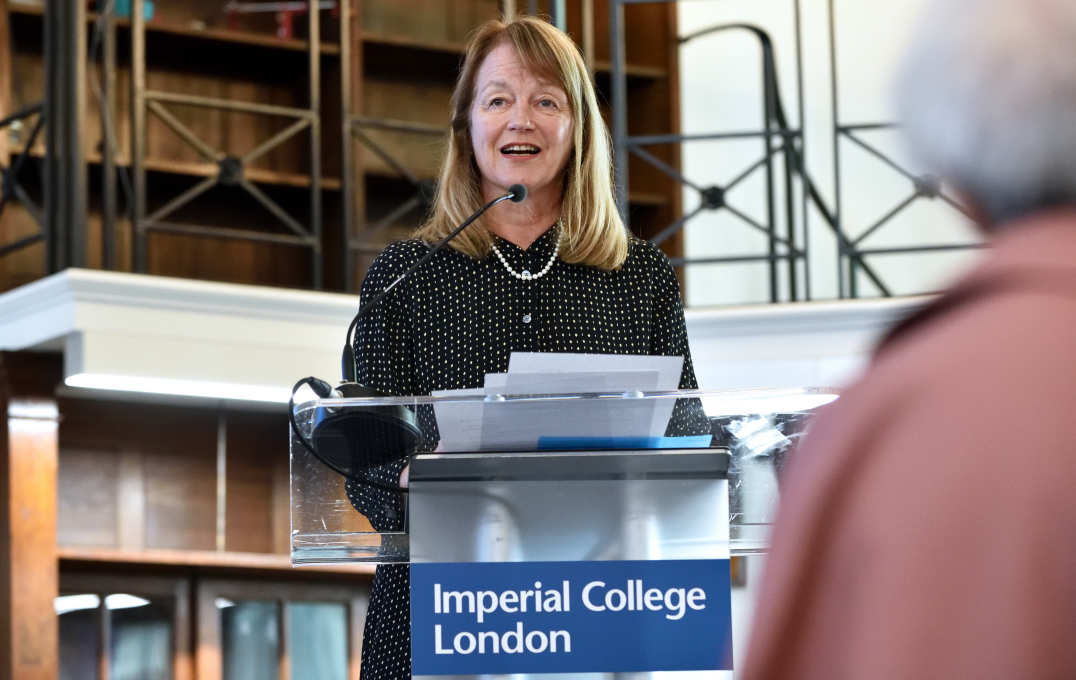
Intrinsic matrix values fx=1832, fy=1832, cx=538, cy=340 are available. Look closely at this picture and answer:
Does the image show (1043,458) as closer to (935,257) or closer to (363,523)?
(363,523)

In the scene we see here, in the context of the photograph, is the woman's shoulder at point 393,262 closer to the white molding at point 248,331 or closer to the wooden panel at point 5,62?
the white molding at point 248,331

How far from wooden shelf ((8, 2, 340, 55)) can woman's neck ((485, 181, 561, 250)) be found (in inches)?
135

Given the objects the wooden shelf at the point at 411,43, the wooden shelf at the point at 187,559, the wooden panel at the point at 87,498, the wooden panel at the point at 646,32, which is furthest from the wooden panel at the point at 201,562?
the wooden panel at the point at 646,32

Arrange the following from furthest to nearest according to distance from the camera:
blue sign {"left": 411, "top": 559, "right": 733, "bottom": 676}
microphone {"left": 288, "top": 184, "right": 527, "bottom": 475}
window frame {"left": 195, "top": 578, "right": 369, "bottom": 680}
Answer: window frame {"left": 195, "top": 578, "right": 369, "bottom": 680}, microphone {"left": 288, "top": 184, "right": 527, "bottom": 475}, blue sign {"left": 411, "top": 559, "right": 733, "bottom": 676}

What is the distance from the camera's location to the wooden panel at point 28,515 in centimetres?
486

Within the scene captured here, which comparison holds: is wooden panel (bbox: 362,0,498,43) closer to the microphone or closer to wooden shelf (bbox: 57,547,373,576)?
wooden shelf (bbox: 57,547,373,576)

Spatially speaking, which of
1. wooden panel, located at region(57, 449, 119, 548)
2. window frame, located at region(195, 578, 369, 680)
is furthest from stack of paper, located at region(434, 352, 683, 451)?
wooden panel, located at region(57, 449, 119, 548)

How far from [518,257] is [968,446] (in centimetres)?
147

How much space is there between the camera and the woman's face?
85.8 inches

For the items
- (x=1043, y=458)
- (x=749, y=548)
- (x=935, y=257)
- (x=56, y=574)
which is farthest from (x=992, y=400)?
(x=935, y=257)

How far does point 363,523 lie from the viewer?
5.65 feet

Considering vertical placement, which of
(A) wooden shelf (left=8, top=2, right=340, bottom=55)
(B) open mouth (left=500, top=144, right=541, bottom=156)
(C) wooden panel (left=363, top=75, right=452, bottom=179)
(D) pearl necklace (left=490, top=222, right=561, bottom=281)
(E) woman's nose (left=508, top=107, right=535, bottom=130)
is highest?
(A) wooden shelf (left=8, top=2, right=340, bottom=55)

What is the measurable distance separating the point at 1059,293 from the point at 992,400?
0.06 meters

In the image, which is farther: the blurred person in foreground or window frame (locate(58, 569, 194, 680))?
window frame (locate(58, 569, 194, 680))
